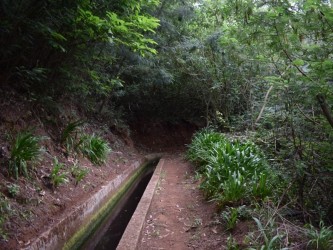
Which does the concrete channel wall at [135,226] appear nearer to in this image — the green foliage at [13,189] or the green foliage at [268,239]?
the green foliage at [13,189]

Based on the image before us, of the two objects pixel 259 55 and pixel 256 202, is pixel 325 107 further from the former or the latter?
pixel 256 202

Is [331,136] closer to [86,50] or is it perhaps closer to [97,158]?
[86,50]

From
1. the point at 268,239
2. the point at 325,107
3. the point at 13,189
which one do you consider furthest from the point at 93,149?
the point at 325,107

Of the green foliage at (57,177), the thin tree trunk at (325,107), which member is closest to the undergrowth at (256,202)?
the thin tree trunk at (325,107)

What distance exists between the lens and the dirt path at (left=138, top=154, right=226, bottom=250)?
484cm

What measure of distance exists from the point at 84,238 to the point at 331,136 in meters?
4.67

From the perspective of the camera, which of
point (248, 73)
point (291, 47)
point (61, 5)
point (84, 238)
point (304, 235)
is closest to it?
point (304, 235)

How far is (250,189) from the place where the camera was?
18.1 ft

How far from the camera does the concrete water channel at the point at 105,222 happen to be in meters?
4.49

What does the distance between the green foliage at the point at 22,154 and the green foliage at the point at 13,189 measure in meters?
0.28

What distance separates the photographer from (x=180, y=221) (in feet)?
19.0

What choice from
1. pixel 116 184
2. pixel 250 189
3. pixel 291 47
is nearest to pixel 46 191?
pixel 116 184

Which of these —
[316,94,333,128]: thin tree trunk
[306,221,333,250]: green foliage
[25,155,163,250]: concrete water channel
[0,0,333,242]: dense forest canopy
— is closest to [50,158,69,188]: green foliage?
[25,155,163,250]: concrete water channel

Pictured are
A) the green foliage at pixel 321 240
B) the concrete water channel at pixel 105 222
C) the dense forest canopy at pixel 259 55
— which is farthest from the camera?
the concrete water channel at pixel 105 222
